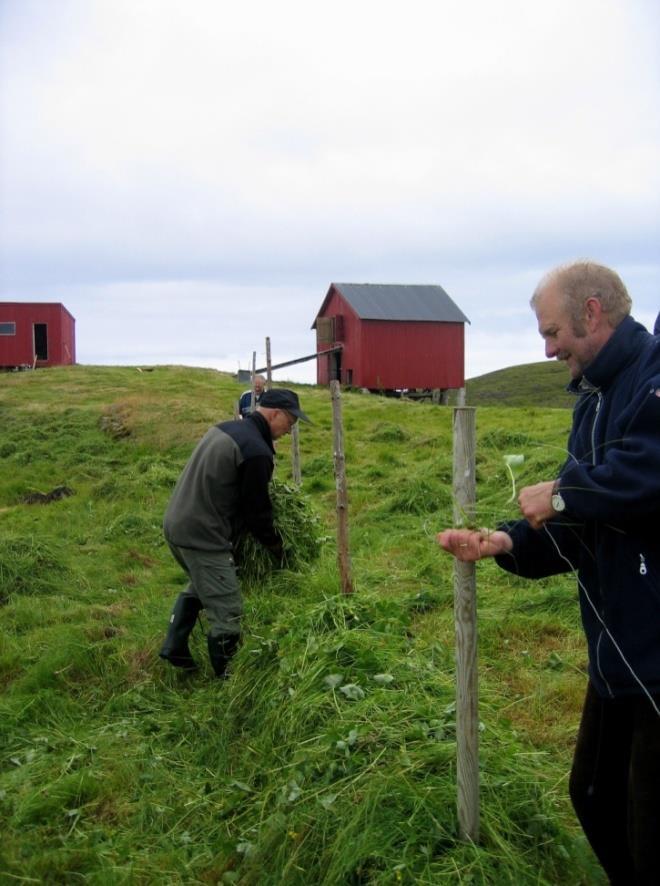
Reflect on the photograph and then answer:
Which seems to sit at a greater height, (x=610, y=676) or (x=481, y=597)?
(x=610, y=676)

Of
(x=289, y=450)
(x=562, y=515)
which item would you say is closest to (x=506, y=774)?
(x=562, y=515)

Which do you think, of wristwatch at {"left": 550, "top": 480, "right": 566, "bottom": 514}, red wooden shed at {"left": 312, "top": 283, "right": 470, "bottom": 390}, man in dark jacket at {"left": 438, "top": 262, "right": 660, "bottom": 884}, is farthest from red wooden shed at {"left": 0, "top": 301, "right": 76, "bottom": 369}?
wristwatch at {"left": 550, "top": 480, "right": 566, "bottom": 514}

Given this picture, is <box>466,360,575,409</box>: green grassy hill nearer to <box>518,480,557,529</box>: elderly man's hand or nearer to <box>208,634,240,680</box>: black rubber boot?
<box>208,634,240,680</box>: black rubber boot

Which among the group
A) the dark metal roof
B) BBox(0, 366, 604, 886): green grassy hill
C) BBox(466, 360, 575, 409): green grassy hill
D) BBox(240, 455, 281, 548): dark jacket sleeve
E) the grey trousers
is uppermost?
the dark metal roof

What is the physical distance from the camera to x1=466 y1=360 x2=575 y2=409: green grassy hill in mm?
68812

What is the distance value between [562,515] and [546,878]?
59.4 inches

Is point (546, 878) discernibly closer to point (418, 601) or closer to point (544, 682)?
point (544, 682)

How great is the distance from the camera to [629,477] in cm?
230

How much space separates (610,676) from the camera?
249 centimetres

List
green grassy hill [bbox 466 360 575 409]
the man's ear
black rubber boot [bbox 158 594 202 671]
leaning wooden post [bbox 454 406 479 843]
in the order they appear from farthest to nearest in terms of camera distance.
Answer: green grassy hill [bbox 466 360 575 409] → black rubber boot [bbox 158 594 202 671] → leaning wooden post [bbox 454 406 479 843] → the man's ear

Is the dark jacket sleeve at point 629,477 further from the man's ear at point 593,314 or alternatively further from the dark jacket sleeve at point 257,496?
the dark jacket sleeve at point 257,496

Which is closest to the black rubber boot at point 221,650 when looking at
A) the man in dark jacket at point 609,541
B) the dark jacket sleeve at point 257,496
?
the dark jacket sleeve at point 257,496

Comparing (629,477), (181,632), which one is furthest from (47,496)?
(629,477)

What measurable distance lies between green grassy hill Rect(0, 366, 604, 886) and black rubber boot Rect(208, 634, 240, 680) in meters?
0.11
